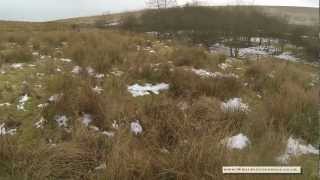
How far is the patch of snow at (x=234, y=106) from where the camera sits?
548 centimetres

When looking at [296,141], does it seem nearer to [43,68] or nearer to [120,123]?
[120,123]

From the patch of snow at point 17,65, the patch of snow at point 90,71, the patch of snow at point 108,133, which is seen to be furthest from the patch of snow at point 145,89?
the patch of snow at point 17,65

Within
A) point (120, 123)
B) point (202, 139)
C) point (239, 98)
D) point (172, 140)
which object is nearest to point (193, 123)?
point (172, 140)

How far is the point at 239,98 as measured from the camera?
665 cm

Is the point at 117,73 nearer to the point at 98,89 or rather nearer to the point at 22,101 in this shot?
the point at 98,89

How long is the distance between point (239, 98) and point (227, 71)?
2288mm

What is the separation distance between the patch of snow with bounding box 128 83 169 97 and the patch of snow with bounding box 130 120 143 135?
1609mm

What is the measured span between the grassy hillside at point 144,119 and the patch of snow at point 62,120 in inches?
0.5

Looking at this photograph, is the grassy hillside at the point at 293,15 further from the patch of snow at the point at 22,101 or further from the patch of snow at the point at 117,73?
the patch of snow at the point at 22,101

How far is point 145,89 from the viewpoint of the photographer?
22.6 feet

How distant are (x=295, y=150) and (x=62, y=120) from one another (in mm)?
2824

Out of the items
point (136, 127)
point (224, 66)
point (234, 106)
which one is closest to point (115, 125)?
point (136, 127)

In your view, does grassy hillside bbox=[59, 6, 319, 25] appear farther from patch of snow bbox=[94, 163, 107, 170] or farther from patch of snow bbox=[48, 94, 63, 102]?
patch of snow bbox=[94, 163, 107, 170]

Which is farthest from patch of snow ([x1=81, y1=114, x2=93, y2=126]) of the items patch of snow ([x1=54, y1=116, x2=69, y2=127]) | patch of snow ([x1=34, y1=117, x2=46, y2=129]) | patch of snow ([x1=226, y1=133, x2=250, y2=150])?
patch of snow ([x1=226, y1=133, x2=250, y2=150])
